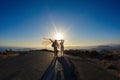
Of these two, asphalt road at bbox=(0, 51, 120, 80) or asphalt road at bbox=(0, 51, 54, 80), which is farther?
asphalt road at bbox=(0, 51, 54, 80)

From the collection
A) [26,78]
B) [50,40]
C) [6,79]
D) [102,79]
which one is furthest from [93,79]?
[50,40]

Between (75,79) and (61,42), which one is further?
(61,42)

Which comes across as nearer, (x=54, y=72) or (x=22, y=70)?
(x=54, y=72)

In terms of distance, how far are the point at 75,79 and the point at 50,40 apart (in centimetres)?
2498

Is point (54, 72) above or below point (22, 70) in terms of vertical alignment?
below

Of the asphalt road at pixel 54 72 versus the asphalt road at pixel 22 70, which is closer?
the asphalt road at pixel 54 72

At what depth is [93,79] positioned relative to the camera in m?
13.5

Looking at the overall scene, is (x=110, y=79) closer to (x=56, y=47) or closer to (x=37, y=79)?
(x=37, y=79)

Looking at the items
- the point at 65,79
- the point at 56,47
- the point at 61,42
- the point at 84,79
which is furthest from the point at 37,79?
the point at 61,42

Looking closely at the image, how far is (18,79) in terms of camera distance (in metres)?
13.6

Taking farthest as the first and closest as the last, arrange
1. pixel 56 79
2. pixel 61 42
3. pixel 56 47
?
pixel 61 42
pixel 56 47
pixel 56 79

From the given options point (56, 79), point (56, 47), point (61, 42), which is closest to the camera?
point (56, 79)

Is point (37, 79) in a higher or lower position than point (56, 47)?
lower

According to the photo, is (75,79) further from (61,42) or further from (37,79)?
(61,42)
